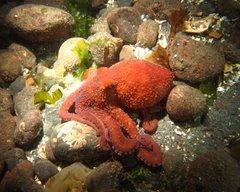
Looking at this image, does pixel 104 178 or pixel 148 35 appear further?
pixel 148 35

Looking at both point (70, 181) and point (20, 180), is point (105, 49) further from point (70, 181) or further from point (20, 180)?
point (20, 180)

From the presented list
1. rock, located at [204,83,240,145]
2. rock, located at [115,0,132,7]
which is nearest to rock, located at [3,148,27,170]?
rock, located at [204,83,240,145]

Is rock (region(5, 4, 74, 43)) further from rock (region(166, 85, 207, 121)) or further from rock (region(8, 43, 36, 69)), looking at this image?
rock (region(166, 85, 207, 121))

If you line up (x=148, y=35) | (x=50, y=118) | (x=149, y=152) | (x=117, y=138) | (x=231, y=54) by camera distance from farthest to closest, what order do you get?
(x=148, y=35) → (x=50, y=118) → (x=231, y=54) → (x=149, y=152) → (x=117, y=138)

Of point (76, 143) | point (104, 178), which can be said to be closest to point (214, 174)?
point (104, 178)

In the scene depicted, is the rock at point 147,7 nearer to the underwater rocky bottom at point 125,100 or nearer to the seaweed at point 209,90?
the underwater rocky bottom at point 125,100

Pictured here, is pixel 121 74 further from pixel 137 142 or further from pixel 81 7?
pixel 81 7
